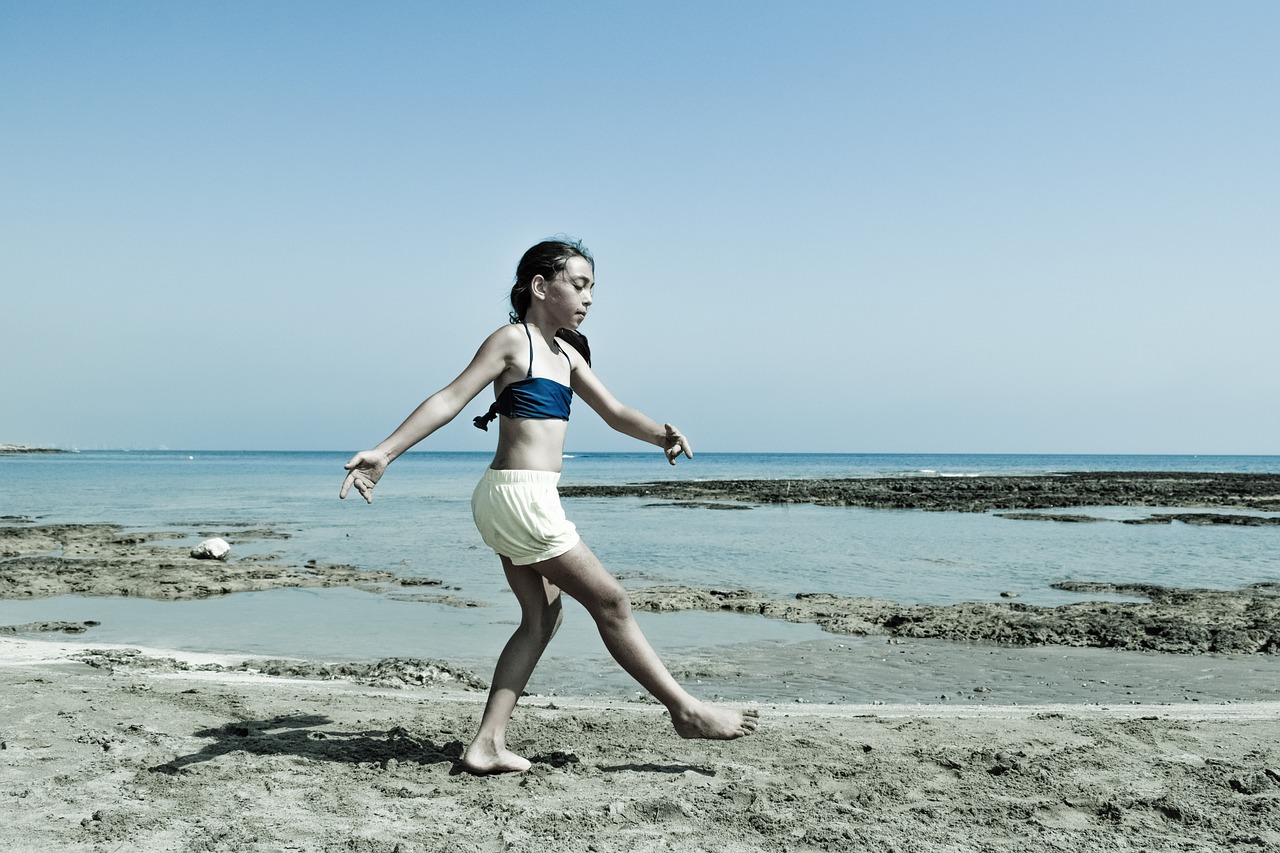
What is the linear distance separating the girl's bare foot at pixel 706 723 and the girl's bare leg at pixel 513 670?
58 cm

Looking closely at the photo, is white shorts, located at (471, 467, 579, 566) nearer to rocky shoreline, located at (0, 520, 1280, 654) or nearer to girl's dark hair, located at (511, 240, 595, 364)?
girl's dark hair, located at (511, 240, 595, 364)

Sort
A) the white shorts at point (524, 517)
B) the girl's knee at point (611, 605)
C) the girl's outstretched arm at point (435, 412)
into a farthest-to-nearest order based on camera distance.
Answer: the girl's knee at point (611, 605) → the white shorts at point (524, 517) → the girl's outstretched arm at point (435, 412)

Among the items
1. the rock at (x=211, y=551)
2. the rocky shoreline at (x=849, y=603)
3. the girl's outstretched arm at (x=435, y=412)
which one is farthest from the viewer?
the rock at (x=211, y=551)

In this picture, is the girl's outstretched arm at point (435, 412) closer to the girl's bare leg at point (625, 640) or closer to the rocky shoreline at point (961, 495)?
the girl's bare leg at point (625, 640)

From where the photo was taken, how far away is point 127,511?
25.0m

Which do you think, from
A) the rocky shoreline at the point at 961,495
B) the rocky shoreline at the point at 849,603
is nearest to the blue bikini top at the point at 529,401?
the rocky shoreline at the point at 849,603

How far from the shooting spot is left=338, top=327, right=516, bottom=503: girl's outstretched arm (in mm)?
2984

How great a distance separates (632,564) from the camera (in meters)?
13.8

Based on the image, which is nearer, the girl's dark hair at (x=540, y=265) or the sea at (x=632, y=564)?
the girl's dark hair at (x=540, y=265)

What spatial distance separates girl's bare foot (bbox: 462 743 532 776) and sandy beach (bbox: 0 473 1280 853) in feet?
0.21

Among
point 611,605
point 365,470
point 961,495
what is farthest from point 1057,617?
point 961,495

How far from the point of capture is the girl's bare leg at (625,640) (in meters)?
3.30

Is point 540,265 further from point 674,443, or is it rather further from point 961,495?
point 961,495

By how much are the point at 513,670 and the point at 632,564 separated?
10.4 metres
